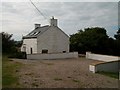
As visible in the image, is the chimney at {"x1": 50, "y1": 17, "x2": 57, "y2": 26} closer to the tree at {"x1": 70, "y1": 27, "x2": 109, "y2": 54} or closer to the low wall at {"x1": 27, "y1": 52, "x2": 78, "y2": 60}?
the tree at {"x1": 70, "y1": 27, "x2": 109, "y2": 54}

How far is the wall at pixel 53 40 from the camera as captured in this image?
36.5 m

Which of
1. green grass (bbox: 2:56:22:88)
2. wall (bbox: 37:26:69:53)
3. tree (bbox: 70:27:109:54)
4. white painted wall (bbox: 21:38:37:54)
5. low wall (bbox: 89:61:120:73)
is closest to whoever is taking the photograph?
green grass (bbox: 2:56:22:88)

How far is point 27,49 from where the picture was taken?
4038 centimetres

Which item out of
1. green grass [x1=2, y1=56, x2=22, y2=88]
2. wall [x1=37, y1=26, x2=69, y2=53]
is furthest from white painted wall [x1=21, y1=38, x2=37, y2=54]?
green grass [x1=2, y1=56, x2=22, y2=88]

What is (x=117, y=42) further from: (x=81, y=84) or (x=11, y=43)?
(x=81, y=84)

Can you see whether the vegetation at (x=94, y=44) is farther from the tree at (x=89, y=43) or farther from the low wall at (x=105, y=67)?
the low wall at (x=105, y=67)

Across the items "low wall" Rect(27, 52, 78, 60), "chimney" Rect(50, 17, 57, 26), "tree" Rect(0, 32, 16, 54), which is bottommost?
"low wall" Rect(27, 52, 78, 60)

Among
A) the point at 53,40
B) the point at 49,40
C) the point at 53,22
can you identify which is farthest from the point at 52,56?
the point at 53,22

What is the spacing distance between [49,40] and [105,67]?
1818 cm

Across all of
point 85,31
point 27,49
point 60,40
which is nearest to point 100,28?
point 85,31

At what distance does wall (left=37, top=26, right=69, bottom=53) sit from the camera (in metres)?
36.5

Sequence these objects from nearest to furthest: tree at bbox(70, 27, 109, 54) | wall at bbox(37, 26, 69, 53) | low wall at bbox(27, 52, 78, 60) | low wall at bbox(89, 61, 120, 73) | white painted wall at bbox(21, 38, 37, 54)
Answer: low wall at bbox(89, 61, 120, 73), low wall at bbox(27, 52, 78, 60), wall at bbox(37, 26, 69, 53), white painted wall at bbox(21, 38, 37, 54), tree at bbox(70, 27, 109, 54)

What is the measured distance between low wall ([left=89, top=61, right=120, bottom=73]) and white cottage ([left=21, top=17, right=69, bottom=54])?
1703 centimetres

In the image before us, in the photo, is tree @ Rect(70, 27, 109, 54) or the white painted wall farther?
tree @ Rect(70, 27, 109, 54)
